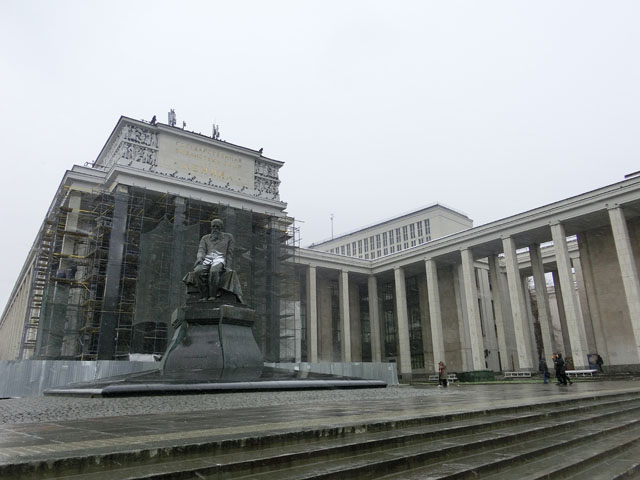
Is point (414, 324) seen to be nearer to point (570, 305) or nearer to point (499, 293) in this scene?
point (499, 293)

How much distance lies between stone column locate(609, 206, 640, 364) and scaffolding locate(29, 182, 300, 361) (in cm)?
2203

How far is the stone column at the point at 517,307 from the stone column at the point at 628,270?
6.73 m

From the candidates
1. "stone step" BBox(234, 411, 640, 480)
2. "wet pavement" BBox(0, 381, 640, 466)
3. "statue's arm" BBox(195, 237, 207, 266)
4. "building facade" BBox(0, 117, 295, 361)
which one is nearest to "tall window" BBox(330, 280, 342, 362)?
→ "building facade" BBox(0, 117, 295, 361)

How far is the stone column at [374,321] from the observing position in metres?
45.0

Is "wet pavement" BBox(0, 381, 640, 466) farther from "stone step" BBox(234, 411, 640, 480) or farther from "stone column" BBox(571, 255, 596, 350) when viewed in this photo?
"stone column" BBox(571, 255, 596, 350)

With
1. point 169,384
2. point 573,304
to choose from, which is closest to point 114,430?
point 169,384

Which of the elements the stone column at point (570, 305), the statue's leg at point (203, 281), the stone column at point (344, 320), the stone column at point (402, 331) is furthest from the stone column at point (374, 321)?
the statue's leg at point (203, 281)

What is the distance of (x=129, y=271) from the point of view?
1243 inches

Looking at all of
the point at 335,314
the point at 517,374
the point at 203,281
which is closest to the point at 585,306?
the point at 517,374

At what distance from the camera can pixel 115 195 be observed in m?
30.6

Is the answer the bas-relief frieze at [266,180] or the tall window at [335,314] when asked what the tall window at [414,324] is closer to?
the tall window at [335,314]

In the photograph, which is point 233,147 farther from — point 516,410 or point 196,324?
point 516,410

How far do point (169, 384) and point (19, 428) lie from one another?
13.5 ft

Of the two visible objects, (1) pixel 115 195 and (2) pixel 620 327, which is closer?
(1) pixel 115 195
